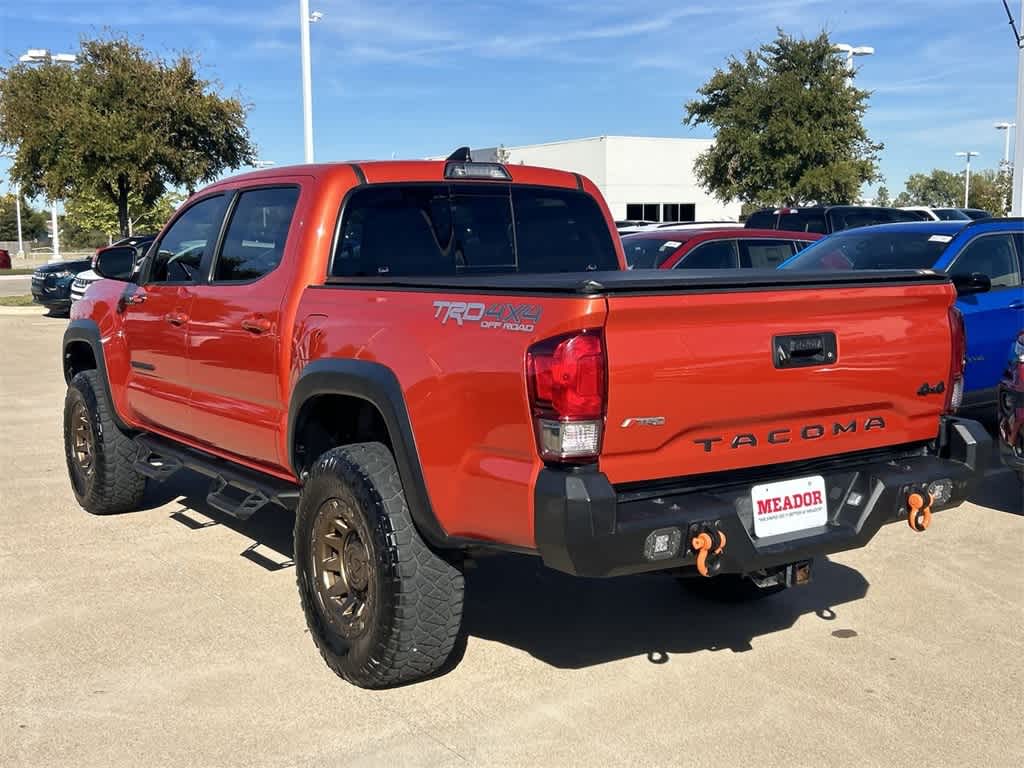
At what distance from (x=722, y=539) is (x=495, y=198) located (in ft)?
7.55

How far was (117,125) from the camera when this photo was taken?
23.0 metres

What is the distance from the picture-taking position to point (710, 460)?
3604 mm

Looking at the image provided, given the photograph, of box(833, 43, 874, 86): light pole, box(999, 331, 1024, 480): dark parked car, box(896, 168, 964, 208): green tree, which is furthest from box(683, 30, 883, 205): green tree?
box(896, 168, 964, 208): green tree

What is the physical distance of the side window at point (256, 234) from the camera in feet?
16.2

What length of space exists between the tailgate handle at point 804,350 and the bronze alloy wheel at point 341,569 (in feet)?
5.40

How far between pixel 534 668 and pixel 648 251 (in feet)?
24.4

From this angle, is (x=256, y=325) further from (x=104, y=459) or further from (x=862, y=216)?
(x=862, y=216)

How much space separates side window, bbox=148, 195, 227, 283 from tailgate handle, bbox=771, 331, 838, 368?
304 cm

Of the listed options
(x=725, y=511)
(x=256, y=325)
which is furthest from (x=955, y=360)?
(x=256, y=325)

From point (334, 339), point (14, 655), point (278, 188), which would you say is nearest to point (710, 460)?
point (334, 339)

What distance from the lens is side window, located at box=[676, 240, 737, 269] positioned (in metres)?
10.8

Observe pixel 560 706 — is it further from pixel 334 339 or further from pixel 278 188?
pixel 278 188

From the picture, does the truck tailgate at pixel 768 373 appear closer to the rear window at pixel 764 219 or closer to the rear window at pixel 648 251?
the rear window at pixel 648 251

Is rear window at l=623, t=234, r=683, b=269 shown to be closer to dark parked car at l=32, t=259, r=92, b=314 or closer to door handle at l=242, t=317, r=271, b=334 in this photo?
door handle at l=242, t=317, r=271, b=334
